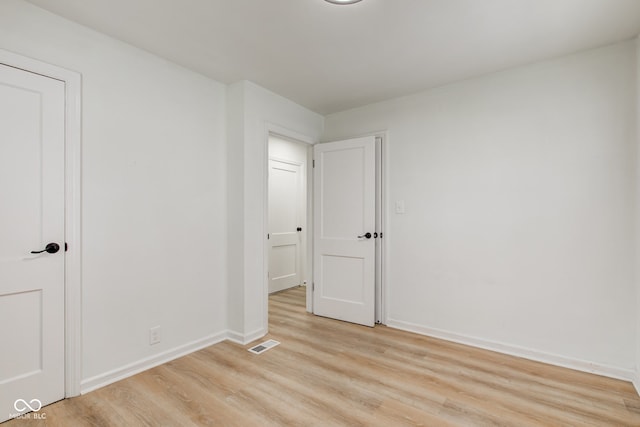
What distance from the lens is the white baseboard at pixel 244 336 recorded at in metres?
2.98

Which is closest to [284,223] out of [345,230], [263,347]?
[345,230]

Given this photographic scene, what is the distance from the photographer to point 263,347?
9.50 feet

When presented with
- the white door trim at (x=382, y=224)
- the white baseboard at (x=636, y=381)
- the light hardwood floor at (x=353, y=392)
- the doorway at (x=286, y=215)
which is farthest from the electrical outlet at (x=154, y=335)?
the white baseboard at (x=636, y=381)

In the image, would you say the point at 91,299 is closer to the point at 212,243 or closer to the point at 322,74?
the point at 212,243

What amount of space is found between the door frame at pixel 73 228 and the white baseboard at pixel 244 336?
1.21m

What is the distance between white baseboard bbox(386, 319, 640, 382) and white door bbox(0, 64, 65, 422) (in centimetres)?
289

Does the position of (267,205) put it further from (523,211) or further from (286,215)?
(523,211)

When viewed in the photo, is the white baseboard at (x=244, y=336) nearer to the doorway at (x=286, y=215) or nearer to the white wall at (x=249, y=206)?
the white wall at (x=249, y=206)

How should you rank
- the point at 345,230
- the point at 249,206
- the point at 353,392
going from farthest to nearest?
the point at 345,230 < the point at 249,206 < the point at 353,392

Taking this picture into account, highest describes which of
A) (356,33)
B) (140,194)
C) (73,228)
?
→ (356,33)

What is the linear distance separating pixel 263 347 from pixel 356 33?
267 cm

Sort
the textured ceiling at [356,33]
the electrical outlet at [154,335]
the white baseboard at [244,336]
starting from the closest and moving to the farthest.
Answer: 1. the textured ceiling at [356,33]
2. the electrical outlet at [154,335]
3. the white baseboard at [244,336]

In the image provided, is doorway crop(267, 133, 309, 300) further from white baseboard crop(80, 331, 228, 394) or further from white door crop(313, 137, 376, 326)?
white baseboard crop(80, 331, 228, 394)

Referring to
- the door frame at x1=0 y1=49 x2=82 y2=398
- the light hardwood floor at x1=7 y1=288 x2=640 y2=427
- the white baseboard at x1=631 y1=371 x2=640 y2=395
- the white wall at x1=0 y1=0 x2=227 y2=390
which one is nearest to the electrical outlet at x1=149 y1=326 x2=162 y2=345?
the white wall at x1=0 y1=0 x2=227 y2=390
